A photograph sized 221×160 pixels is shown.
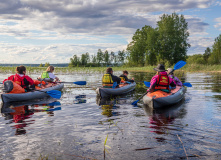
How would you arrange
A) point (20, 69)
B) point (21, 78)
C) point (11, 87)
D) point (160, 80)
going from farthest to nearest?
point (21, 78), point (20, 69), point (11, 87), point (160, 80)

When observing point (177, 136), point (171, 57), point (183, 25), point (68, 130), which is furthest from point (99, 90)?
point (183, 25)

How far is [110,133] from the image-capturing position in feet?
15.9

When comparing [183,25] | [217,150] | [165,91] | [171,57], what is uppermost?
[183,25]

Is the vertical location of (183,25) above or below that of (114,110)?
above

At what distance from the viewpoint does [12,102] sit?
29.3 feet

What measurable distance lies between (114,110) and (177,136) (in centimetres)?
311

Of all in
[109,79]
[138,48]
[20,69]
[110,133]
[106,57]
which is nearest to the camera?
[110,133]

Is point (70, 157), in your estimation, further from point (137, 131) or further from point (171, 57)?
point (171, 57)

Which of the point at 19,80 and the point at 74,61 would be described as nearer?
the point at 19,80

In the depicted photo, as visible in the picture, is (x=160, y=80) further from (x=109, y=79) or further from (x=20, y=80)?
(x=20, y=80)

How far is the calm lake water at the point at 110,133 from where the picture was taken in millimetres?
3795

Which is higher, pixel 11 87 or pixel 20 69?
pixel 20 69

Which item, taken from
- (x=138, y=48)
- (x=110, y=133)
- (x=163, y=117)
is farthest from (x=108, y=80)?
(x=138, y=48)

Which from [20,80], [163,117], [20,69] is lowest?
[163,117]
